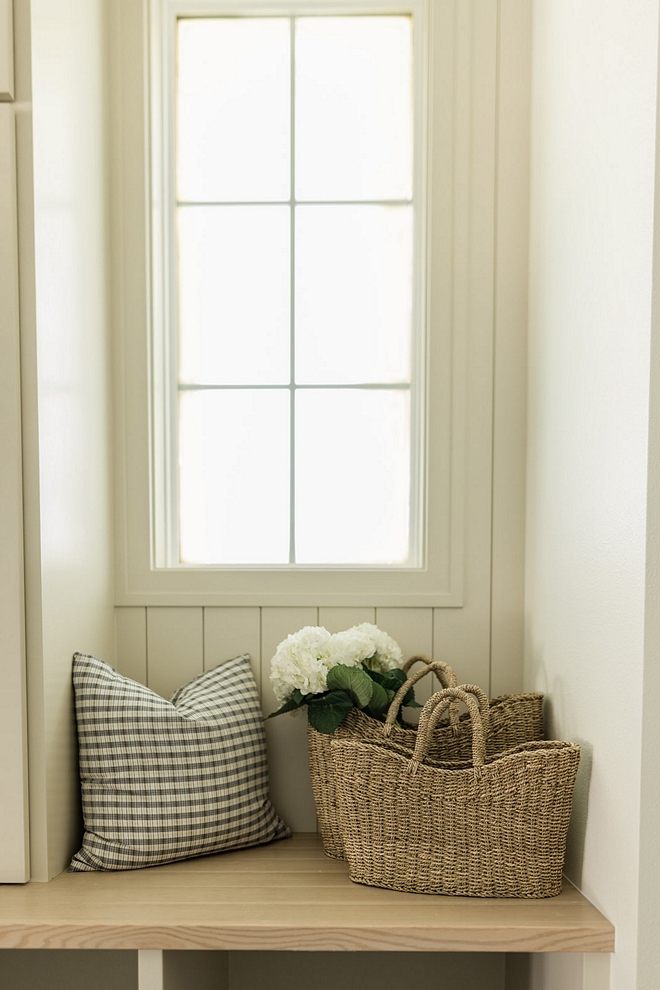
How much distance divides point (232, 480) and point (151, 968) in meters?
0.98

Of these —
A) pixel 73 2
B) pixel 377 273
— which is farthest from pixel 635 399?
pixel 73 2

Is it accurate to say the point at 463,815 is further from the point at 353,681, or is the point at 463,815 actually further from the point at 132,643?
the point at 132,643

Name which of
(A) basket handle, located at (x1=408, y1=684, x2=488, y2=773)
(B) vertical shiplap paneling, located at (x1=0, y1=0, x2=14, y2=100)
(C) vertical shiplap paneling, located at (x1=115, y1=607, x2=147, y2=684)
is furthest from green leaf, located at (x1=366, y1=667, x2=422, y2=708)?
(B) vertical shiplap paneling, located at (x1=0, y1=0, x2=14, y2=100)

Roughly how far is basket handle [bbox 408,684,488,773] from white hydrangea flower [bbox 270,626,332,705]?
0.78 feet

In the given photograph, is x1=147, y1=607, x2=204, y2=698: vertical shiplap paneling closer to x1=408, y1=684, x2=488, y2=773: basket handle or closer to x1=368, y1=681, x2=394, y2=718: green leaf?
x1=368, y1=681, x2=394, y2=718: green leaf

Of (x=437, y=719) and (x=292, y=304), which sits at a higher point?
(x=292, y=304)

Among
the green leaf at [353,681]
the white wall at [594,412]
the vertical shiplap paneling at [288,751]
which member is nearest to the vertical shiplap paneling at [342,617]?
the vertical shiplap paneling at [288,751]

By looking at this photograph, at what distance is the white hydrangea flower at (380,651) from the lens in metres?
1.59

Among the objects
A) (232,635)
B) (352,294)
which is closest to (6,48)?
(352,294)

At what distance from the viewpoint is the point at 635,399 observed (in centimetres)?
109

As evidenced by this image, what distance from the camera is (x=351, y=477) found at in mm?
1874

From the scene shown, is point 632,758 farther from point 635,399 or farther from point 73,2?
point 73,2

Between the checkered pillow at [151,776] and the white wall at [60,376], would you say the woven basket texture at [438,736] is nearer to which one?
the checkered pillow at [151,776]

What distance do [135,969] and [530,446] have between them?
133 cm
